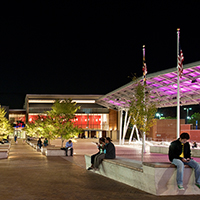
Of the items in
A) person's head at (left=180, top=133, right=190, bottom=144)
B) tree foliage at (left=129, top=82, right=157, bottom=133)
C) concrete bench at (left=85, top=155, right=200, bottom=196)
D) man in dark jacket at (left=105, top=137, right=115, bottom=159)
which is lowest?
concrete bench at (left=85, top=155, right=200, bottom=196)

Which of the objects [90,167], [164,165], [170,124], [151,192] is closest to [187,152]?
[164,165]

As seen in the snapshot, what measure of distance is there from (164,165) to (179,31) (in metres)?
16.7

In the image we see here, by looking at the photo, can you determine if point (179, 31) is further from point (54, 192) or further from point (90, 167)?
point (54, 192)

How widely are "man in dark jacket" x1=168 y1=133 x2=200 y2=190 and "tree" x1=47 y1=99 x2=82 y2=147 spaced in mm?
19494

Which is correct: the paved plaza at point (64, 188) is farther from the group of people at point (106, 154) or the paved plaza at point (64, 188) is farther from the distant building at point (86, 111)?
the distant building at point (86, 111)

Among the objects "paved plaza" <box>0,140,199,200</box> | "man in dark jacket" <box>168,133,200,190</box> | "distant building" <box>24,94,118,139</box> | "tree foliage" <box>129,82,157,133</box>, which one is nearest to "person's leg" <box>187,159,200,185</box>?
"man in dark jacket" <box>168,133,200,190</box>

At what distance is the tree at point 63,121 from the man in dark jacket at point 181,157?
Answer: 1949cm

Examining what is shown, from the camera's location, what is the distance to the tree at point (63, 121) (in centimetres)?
2800

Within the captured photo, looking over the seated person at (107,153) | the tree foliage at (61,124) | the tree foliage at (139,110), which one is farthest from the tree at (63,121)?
the seated person at (107,153)

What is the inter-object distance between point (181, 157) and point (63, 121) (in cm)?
2123

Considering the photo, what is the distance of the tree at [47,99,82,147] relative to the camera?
28000mm

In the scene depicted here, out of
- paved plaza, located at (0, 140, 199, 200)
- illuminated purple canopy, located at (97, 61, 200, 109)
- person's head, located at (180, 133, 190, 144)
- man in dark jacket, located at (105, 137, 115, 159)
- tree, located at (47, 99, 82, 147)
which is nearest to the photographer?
paved plaza, located at (0, 140, 199, 200)

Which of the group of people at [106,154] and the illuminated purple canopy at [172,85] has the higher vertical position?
the illuminated purple canopy at [172,85]

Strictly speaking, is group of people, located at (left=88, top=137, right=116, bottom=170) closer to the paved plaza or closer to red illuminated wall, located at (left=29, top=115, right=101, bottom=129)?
the paved plaza
